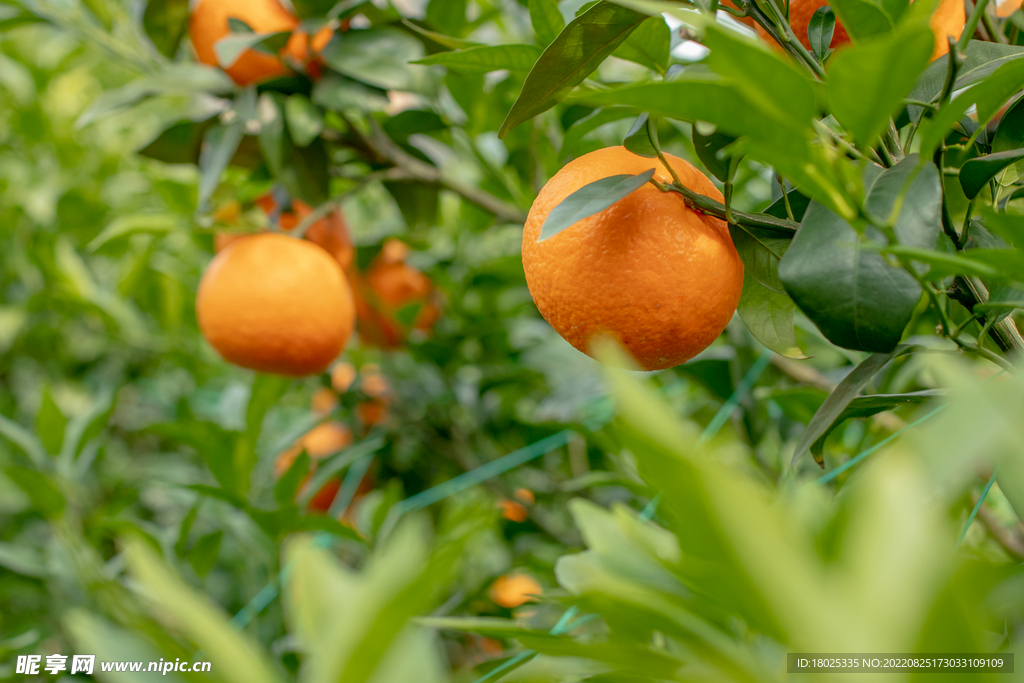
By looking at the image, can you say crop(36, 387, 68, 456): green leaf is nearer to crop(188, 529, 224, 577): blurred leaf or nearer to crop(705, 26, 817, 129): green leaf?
crop(188, 529, 224, 577): blurred leaf

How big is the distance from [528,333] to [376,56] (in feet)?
2.06

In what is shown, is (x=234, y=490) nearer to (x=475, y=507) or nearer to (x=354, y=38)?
(x=475, y=507)

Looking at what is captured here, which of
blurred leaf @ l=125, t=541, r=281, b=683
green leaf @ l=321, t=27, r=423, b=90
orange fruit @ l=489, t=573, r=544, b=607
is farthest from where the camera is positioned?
orange fruit @ l=489, t=573, r=544, b=607

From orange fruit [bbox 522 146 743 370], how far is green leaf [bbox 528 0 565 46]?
4.2 inches

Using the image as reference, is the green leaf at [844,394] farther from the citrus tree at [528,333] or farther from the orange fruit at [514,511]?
the orange fruit at [514,511]

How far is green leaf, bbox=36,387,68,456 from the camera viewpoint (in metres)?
1.00

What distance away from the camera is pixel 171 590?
0.73 ft

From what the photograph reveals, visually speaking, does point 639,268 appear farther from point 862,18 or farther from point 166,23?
point 166,23

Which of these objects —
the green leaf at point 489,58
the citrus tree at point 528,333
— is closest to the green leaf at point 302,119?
the citrus tree at point 528,333

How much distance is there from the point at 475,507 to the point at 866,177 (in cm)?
45

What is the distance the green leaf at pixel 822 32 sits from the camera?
1.49ft

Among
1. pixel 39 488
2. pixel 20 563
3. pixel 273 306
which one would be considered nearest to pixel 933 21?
pixel 273 306

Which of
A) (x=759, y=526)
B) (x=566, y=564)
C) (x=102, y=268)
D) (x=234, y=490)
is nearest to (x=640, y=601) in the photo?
(x=759, y=526)

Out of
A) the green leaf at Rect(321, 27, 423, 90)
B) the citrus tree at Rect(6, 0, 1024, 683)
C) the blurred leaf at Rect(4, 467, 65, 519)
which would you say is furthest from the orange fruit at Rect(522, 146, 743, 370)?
the blurred leaf at Rect(4, 467, 65, 519)
